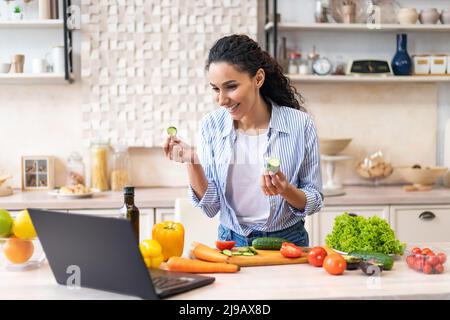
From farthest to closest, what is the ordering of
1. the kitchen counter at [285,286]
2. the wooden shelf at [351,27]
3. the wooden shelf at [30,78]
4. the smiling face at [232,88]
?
the wooden shelf at [351,27]
the wooden shelf at [30,78]
the smiling face at [232,88]
the kitchen counter at [285,286]

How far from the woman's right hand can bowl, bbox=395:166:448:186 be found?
227 cm

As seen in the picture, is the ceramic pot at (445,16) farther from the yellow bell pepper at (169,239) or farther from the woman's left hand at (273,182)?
the yellow bell pepper at (169,239)

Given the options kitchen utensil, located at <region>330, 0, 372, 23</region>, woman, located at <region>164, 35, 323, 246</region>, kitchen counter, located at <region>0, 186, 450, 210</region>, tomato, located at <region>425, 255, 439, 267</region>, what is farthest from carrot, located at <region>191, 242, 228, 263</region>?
kitchen utensil, located at <region>330, 0, 372, 23</region>

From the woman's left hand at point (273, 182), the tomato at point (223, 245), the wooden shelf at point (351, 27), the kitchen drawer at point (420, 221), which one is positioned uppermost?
the wooden shelf at point (351, 27)

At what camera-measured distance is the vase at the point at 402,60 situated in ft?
13.5

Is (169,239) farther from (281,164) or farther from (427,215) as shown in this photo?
(427,215)

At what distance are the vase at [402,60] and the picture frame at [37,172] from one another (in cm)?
226

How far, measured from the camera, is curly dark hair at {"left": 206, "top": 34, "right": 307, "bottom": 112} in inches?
92.5

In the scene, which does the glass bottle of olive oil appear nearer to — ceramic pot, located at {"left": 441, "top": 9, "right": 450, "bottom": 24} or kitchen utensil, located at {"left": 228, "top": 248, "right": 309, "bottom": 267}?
kitchen utensil, located at {"left": 228, "top": 248, "right": 309, "bottom": 267}

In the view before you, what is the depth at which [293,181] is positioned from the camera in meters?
2.46

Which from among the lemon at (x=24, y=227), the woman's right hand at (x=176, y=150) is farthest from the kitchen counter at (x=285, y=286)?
the woman's right hand at (x=176, y=150)

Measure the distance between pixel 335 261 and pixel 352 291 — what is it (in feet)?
0.57

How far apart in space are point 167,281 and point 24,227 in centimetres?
47

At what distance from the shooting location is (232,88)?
2.32 metres
